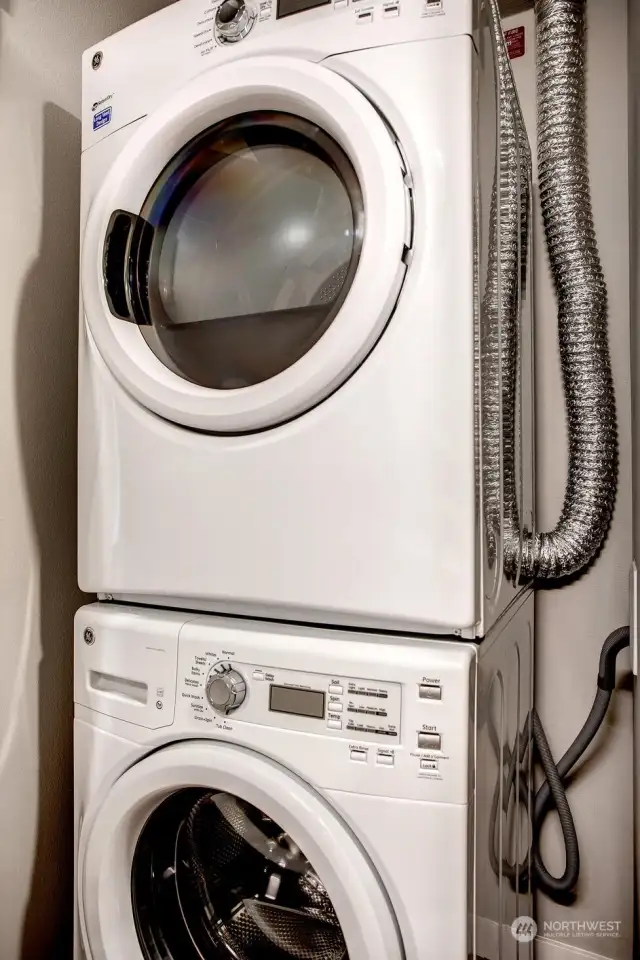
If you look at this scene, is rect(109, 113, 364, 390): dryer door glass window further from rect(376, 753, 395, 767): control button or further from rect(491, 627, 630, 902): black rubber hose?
rect(491, 627, 630, 902): black rubber hose

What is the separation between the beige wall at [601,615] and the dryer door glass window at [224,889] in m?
0.60

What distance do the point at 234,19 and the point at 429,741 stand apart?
1046 millimetres

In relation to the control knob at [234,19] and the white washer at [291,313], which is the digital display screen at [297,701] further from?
the control knob at [234,19]

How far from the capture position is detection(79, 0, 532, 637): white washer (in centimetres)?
80

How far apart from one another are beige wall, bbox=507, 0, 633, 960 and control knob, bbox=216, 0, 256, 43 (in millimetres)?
735

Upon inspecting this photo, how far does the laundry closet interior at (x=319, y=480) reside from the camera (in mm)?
802

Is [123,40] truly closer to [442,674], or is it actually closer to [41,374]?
[41,374]

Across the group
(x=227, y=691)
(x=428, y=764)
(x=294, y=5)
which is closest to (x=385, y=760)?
(x=428, y=764)

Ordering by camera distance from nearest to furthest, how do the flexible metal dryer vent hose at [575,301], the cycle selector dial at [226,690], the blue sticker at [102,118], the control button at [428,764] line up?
1. the control button at [428,764]
2. the cycle selector dial at [226,690]
3. the blue sticker at [102,118]
4. the flexible metal dryer vent hose at [575,301]

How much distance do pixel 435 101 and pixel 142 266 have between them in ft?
1.66

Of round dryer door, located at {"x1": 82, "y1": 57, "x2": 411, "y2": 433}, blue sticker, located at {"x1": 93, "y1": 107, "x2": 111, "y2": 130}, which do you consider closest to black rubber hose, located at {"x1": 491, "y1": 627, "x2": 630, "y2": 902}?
round dryer door, located at {"x1": 82, "y1": 57, "x2": 411, "y2": 433}

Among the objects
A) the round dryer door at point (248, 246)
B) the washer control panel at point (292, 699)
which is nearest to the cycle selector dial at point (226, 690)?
the washer control panel at point (292, 699)

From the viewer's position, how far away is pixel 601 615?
1.30 meters
